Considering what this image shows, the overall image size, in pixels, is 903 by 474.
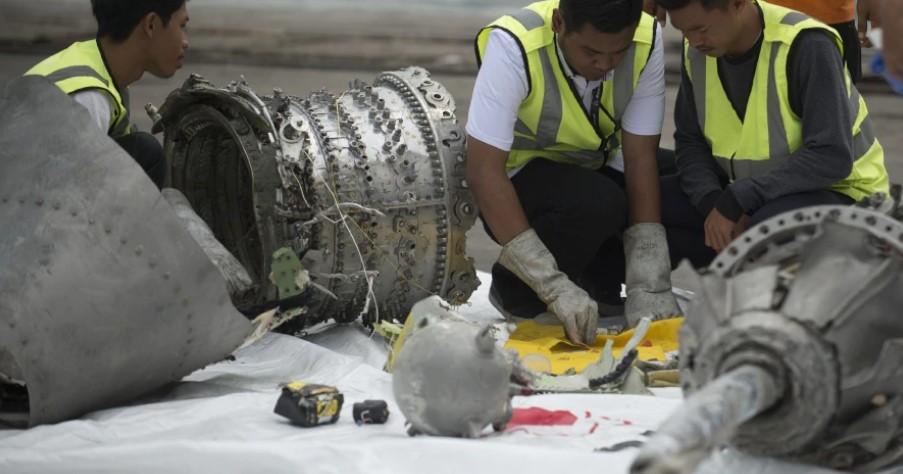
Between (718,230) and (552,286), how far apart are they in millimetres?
434

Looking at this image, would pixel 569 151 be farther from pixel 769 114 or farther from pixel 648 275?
pixel 769 114

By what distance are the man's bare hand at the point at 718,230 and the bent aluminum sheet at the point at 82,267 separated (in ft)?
4.17

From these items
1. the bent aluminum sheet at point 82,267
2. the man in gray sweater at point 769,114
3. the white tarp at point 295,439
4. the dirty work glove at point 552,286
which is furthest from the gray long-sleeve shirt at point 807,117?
the bent aluminum sheet at point 82,267

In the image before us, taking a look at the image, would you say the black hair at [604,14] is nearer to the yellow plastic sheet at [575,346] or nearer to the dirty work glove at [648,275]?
the dirty work glove at [648,275]

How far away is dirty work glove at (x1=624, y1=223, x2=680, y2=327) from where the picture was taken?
3.33m

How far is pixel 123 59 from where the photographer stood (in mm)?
3156

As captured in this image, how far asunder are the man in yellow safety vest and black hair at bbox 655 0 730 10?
1.16m

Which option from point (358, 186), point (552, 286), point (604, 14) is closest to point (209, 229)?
point (358, 186)

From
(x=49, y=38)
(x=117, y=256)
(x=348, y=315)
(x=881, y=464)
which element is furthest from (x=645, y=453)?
(x=49, y=38)

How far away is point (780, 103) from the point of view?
3176mm

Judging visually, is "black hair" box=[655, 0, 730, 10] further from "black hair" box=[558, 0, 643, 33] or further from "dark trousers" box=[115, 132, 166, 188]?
"dark trousers" box=[115, 132, 166, 188]

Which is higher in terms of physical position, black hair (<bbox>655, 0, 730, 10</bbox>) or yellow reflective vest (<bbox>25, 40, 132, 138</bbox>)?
black hair (<bbox>655, 0, 730, 10</bbox>)

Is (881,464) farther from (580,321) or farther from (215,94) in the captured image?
(215,94)

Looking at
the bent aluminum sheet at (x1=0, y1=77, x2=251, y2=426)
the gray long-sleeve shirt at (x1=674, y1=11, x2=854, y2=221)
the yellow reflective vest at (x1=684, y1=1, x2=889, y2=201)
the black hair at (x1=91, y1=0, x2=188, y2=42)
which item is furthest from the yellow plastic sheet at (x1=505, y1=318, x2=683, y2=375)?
the black hair at (x1=91, y1=0, x2=188, y2=42)
